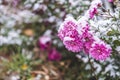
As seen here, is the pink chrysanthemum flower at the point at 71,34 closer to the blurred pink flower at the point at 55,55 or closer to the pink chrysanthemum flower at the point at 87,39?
the pink chrysanthemum flower at the point at 87,39

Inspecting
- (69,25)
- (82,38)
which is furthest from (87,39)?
(69,25)

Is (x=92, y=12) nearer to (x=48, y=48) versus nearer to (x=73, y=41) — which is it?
(x=73, y=41)

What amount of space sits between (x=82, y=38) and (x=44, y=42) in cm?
155

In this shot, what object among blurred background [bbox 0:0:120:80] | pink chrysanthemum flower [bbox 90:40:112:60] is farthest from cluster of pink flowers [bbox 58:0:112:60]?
blurred background [bbox 0:0:120:80]

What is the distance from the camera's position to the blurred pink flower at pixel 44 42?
3.60 m

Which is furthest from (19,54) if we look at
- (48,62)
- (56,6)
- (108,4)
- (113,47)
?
(113,47)

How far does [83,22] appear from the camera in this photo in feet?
6.69

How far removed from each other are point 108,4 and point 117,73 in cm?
74

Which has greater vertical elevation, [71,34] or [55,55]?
[55,55]

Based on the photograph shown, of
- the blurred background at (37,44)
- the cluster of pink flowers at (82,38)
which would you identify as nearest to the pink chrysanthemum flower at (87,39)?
the cluster of pink flowers at (82,38)

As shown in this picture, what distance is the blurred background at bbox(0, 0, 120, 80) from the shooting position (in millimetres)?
3243

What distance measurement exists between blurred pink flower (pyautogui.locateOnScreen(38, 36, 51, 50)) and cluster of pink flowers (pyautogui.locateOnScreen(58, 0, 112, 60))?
4.92 ft

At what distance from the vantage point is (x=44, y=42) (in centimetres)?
358

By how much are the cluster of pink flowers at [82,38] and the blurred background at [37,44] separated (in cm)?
88
